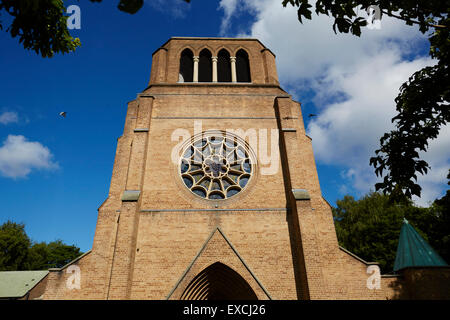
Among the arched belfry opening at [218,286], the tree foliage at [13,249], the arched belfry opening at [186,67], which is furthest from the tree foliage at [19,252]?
the arched belfry opening at [218,286]

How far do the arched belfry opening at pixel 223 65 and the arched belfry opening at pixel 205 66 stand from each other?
0.66 metres

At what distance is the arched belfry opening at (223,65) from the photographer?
1700 cm

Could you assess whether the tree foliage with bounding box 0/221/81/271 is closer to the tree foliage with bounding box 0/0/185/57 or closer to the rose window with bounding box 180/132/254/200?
the rose window with bounding box 180/132/254/200

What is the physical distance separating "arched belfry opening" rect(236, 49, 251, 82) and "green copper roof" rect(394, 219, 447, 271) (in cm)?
1202

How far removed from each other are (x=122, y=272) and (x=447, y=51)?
10.0 metres

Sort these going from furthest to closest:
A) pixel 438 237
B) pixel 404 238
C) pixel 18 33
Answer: pixel 438 237 → pixel 404 238 → pixel 18 33

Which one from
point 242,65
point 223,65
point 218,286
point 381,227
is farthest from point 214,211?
point 381,227

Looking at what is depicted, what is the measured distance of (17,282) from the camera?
2464 cm

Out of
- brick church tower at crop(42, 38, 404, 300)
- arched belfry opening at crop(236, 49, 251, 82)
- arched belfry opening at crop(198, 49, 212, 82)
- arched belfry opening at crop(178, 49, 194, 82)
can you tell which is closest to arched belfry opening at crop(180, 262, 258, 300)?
brick church tower at crop(42, 38, 404, 300)

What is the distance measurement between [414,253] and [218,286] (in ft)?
26.8

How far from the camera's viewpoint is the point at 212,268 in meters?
9.40

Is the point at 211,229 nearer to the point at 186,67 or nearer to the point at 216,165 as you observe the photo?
the point at 216,165
